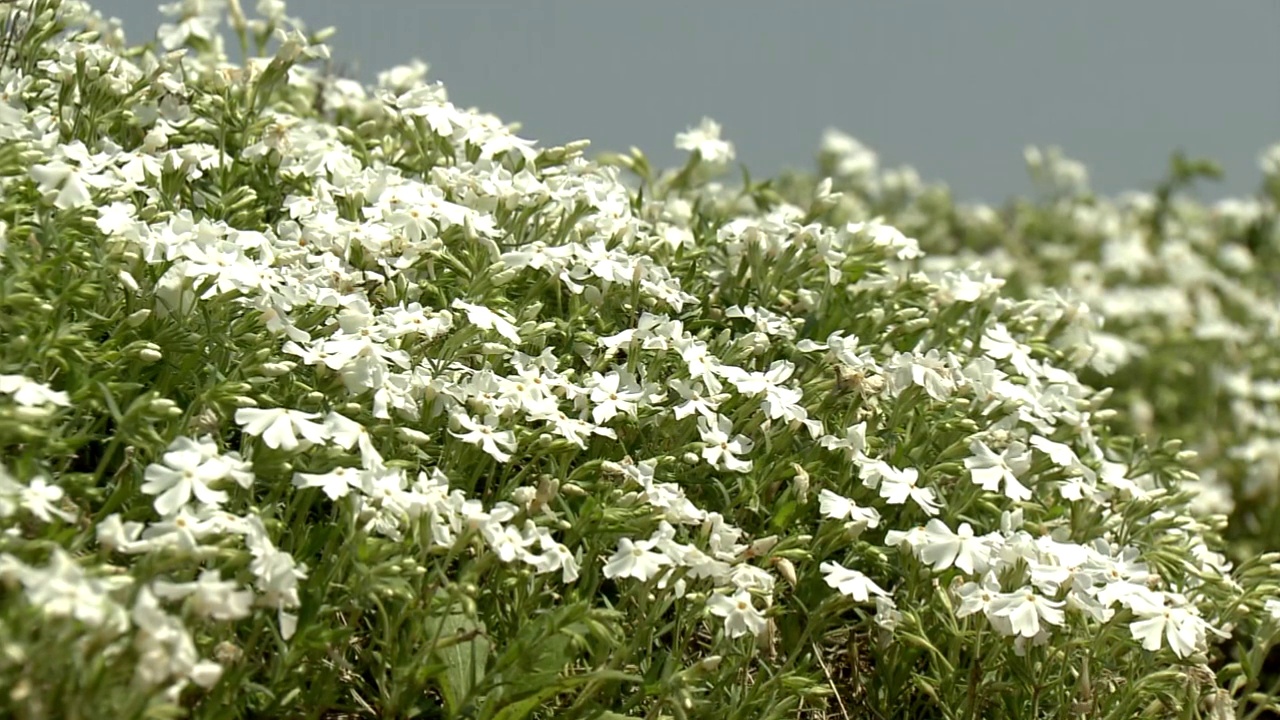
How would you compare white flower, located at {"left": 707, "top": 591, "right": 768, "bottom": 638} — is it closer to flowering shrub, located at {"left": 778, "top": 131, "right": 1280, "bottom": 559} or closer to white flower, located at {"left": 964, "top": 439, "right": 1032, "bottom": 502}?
white flower, located at {"left": 964, "top": 439, "right": 1032, "bottom": 502}

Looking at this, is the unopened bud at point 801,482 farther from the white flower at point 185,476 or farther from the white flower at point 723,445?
the white flower at point 185,476

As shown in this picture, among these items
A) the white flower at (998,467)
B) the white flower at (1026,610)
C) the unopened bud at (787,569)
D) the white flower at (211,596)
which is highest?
the white flower at (998,467)

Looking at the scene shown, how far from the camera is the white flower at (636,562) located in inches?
123

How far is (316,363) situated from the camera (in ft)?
11.1

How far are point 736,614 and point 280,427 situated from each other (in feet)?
3.40

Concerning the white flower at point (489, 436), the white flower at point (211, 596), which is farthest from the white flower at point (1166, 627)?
the white flower at point (211, 596)

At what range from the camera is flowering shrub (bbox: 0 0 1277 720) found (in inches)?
115

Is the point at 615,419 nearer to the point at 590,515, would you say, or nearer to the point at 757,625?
the point at 590,515

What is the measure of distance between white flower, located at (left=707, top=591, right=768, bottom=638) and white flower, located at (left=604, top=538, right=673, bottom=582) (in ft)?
0.47

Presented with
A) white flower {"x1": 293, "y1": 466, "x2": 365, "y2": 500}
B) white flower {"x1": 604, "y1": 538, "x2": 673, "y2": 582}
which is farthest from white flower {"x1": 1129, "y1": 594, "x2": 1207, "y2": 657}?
white flower {"x1": 293, "y1": 466, "x2": 365, "y2": 500}

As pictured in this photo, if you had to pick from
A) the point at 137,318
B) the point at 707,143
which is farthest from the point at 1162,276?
the point at 137,318

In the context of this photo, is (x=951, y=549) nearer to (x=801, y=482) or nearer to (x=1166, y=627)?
(x=801, y=482)

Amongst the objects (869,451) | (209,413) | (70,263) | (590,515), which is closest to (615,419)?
(590,515)

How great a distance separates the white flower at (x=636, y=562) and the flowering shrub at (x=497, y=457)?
0.04 ft
